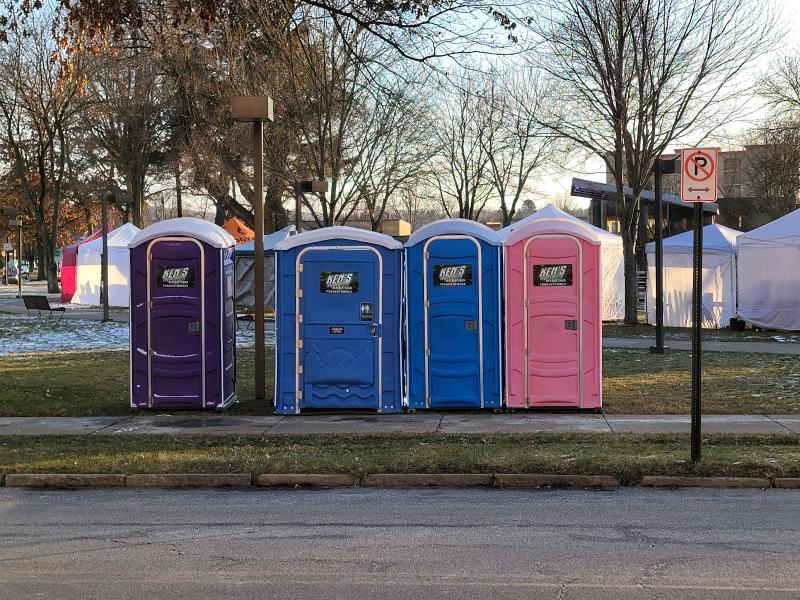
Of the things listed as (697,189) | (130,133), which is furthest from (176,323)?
(130,133)

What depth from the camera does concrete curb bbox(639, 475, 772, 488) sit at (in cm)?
753

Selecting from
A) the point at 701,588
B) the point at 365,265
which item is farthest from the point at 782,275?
the point at 701,588

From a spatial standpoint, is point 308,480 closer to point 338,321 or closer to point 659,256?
point 338,321

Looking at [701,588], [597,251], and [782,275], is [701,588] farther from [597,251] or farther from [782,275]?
[782,275]

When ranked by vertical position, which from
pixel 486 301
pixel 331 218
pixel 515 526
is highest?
pixel 331 218

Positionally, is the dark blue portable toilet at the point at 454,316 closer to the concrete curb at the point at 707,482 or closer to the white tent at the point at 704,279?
the concrete curb at the point at 707,482

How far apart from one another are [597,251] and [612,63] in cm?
1294

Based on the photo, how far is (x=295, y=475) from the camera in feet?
26.0

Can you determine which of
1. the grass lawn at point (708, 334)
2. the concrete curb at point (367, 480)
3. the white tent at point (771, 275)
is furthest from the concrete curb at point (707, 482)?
the white tent at point (771, 275)

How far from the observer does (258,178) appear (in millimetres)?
11898

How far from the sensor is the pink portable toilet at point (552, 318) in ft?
36.3

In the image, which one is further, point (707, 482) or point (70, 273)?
point (70, 273)

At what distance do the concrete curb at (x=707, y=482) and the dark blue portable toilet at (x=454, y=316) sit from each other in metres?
3.75

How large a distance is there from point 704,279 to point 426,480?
1953 cm
